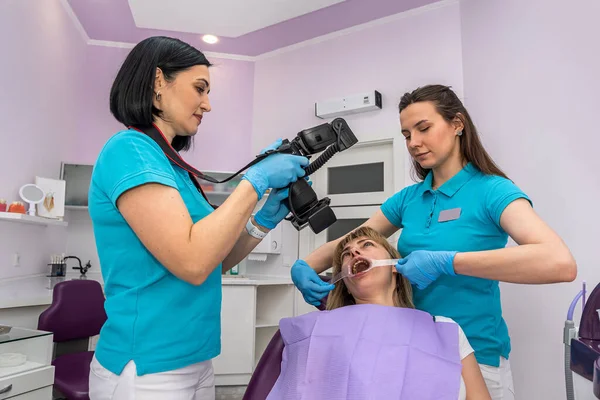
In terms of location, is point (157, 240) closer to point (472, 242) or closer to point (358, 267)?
point (358, 267)

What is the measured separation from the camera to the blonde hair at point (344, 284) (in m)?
1.44

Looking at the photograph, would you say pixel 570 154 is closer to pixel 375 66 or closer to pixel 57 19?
pixel 375 66

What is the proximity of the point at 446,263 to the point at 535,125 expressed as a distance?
1.59m

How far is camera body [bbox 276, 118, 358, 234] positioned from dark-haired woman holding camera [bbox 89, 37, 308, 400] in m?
0.16

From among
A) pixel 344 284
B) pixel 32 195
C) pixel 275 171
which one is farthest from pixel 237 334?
pixel 275 171

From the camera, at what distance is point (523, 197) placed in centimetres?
114

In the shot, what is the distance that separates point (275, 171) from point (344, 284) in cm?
62

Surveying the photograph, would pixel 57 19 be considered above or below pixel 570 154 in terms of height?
above

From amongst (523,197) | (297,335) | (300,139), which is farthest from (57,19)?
(523,197)

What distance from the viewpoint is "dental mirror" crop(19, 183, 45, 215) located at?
291 centimetres

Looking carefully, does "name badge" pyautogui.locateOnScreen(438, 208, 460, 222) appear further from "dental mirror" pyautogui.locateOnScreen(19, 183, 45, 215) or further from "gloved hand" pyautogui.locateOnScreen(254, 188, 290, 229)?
"dental mirror" pyautogui.locateOnScreen(19, 183, 45, 215)

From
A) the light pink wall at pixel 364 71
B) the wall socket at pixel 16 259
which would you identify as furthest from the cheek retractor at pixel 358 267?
the wall socket at pixel 16 259

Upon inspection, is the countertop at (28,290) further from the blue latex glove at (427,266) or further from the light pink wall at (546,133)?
the light pink wall at (546,133)

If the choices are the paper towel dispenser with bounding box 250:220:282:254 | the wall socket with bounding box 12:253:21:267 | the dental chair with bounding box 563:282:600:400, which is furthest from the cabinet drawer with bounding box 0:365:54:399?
the paper towel dispenser with bounding box 250:220:282:254
